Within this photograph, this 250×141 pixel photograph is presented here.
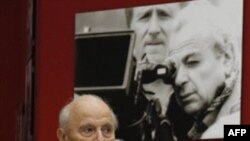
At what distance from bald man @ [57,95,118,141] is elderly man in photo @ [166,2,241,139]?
104 cm

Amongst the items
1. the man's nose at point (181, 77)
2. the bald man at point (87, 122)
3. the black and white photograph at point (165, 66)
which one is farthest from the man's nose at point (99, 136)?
the man's nose at point (181, 77)

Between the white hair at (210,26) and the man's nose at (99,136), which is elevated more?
the white hair at (210,26)

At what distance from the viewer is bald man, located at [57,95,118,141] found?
292cm

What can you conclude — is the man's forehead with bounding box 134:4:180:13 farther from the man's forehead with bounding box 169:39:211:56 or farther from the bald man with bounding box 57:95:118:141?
the bald man with bounding box 57:95:118:141

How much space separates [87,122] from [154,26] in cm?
137

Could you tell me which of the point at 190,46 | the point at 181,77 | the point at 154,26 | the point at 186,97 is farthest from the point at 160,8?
the point at 186,97

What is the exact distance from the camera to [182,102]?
4062 millimetres

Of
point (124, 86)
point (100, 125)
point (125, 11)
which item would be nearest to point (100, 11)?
point (125, 11)

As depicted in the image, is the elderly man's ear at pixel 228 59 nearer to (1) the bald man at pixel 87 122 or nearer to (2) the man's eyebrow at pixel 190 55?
(2) the man's eyebrow at pixel 190 55

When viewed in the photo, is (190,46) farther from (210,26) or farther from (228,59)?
(228,59)

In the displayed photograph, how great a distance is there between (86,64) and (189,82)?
0.74m

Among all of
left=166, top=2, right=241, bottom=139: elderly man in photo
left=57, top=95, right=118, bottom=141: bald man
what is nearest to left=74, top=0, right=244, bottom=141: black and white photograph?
left=166, top=2, right=241, bottom=139: elderly man in photo

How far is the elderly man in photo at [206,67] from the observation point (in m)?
3.88

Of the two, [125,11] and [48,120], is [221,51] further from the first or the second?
[48,120]
